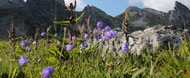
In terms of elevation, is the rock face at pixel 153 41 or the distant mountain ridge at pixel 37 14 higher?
the distant mountain ridge at pixel 37 14

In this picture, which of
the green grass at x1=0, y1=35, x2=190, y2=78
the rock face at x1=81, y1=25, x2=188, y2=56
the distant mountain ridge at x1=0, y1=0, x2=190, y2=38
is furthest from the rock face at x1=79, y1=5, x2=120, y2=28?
the green grass at x1=0, y1=35, x2=190, y2=78

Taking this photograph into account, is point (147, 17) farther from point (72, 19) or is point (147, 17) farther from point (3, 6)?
point (72, 19)

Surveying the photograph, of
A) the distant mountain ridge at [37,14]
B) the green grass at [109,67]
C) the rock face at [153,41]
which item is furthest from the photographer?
the distant mountain ridge at [37,14]

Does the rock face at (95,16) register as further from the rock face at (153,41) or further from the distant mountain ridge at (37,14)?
the rock face at (153,41)

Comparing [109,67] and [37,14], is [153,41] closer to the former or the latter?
[109,67]

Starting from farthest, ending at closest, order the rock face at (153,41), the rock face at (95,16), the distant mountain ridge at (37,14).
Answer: the rock face at (95,16)
the distant mountain ridge at (37,14)
the rock face at (153,41)

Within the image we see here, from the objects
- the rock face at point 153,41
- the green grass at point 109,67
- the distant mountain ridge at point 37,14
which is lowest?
the green grass at point 109,67

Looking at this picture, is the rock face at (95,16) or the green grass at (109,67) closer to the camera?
the green grass at (109,67)

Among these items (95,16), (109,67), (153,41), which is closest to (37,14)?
(95,16)

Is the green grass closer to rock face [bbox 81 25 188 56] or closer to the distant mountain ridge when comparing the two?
rock face [bbox 81 25 188 56]

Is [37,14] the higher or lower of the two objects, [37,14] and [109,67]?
the higher

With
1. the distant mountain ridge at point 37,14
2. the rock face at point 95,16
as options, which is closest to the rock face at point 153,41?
the distant mountain ridge at point 37,14

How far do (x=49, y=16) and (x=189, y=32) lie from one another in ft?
231

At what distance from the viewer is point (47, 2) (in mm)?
75062
